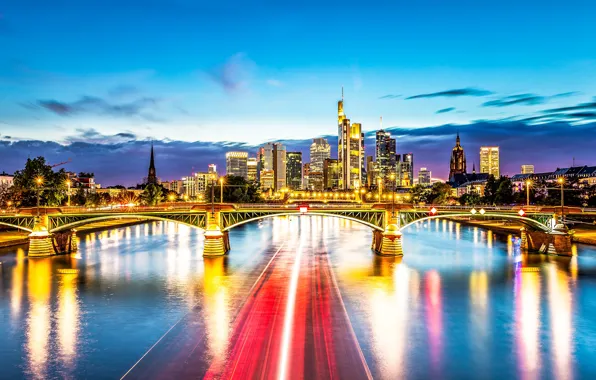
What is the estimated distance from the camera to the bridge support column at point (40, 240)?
75.2 metres

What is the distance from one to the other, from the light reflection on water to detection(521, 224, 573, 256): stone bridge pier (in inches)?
128

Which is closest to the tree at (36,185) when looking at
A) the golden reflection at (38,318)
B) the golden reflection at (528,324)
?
the golden reflection at (38,318)

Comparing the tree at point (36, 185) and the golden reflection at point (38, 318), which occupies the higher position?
the tree at point (36, 185)

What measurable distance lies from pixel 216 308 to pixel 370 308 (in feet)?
46.5

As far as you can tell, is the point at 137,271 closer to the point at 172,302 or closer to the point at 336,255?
the point at 172,302

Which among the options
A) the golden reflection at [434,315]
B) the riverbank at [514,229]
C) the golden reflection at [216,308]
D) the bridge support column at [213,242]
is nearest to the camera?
the golden reflection at [434,315]

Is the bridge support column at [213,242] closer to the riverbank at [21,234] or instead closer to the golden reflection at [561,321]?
the riverbank at [21,234]

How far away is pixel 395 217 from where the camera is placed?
3046 inches

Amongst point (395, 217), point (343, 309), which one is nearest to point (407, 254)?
point (395, 217)

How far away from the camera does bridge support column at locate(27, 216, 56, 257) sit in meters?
75.2

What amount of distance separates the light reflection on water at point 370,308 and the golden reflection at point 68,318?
108 mm

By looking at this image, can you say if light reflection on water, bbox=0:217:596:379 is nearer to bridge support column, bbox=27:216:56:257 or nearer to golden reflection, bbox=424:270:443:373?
golden reflection, bbox=424:270:443:373

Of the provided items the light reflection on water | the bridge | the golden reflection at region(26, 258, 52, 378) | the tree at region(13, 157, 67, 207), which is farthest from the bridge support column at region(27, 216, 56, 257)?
the tree at region(13, 157, 67, 207)

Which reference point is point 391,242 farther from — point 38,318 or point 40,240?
point 40,240
